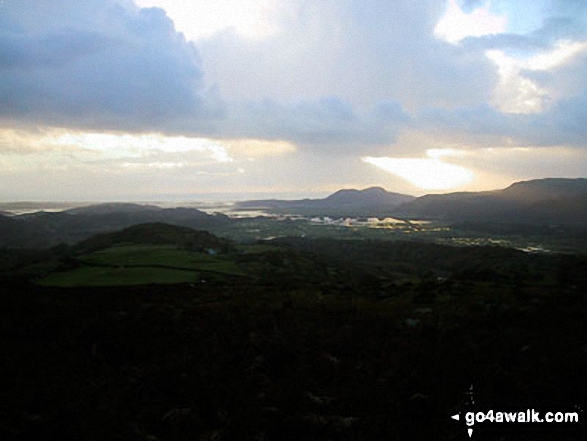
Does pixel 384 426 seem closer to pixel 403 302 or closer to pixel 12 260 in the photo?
pixel 403 302

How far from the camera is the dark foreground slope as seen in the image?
1144 cm

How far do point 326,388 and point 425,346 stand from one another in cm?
686

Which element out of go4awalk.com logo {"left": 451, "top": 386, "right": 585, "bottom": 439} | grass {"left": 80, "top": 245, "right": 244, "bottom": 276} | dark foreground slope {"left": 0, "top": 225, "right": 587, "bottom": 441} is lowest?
grass {"left": 80, "top": 245, "right": 244, "bottom": 276}

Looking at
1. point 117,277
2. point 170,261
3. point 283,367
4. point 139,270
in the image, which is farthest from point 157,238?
point 283,367

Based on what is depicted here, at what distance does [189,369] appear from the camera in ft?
54.0

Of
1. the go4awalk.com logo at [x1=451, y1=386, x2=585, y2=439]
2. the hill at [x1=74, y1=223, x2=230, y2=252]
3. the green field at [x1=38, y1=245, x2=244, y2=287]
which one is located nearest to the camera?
the go4awalk.com logo at [x1=451, y1=386, x2=585, y2=439]

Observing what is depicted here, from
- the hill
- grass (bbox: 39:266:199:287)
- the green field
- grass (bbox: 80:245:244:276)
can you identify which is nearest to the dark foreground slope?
grass (bbox: 39:266:199:287)

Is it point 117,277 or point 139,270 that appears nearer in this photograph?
point 117,277

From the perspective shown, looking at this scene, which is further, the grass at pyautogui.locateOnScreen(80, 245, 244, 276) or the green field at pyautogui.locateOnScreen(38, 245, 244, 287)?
the grass at pyautogui.locateOnScreen(80, 245, 244, 276)

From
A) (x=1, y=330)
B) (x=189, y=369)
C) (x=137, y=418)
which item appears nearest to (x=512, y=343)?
(x=189, y=369)

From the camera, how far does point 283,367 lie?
1669 cm

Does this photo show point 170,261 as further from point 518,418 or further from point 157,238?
point 518,418

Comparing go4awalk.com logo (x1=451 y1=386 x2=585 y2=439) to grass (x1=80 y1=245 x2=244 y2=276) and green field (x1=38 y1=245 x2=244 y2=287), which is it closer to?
green field (x1=38 y1=245 x2=244 y2=287)

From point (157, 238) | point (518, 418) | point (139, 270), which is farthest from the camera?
point (157, 238)
